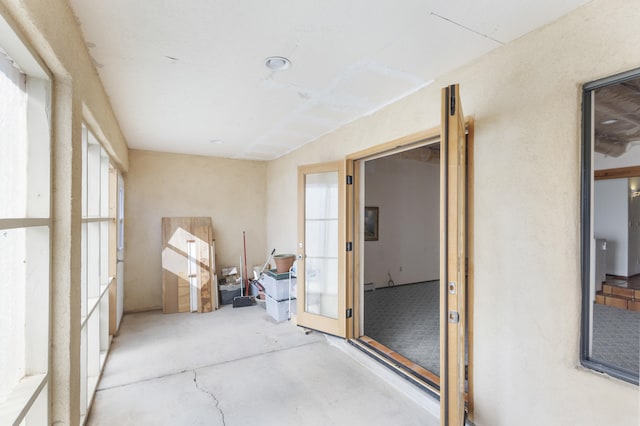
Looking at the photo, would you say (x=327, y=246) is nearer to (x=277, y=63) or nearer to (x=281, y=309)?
(x=281, y=309)

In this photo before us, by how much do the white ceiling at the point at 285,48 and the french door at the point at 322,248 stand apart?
0.94m

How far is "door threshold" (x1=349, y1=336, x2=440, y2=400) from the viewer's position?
101 inches

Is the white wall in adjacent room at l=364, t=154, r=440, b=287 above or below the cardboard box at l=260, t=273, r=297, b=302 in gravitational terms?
above

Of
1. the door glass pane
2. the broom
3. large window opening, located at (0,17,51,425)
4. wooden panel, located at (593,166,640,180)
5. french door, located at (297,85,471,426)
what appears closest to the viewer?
large window opening, located at (0,17,51,425)

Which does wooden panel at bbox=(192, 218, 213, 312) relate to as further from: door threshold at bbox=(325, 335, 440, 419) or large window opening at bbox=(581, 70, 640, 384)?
large window opening at bbox=(581, 70, 640, 384)

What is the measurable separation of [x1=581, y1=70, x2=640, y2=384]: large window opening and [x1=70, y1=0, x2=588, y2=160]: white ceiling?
809mm

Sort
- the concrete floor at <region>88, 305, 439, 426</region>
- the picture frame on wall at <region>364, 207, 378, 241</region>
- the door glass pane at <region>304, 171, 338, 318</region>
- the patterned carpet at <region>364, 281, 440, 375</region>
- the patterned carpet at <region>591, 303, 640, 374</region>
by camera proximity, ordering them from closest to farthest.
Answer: the concrete floor at <region>88, 305, 439, 426</region> < the patterned carpet at <region>591, 303, 640, 374</region> < the patterned carpet at <region>364, 281, 440, 375</region> < the door glass pane at <region>304, 171, 338, 318</region> < the picture frame on wall at <region>364, 207, 378, 241</region>

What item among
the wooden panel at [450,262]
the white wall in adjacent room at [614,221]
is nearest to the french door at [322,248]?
the wooden panel at [450,262]

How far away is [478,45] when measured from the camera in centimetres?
198

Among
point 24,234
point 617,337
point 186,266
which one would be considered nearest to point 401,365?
point 617,337

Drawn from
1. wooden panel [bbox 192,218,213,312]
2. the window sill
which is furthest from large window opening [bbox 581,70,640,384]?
wooden panel [bbox 192,218,213,312]

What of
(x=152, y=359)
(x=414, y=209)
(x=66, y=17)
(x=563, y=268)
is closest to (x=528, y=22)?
(x=563, y=268)

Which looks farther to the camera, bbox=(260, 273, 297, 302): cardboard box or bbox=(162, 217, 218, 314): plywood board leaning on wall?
bbox=(162, 217, 218, 314): plywood board leaning on wall

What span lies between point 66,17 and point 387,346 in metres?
3.80
